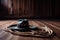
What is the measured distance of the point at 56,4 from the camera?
7668mm

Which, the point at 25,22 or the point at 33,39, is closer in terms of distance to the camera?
the point at 33,39

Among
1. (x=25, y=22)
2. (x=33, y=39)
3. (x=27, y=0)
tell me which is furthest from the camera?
(x=27, y=0)

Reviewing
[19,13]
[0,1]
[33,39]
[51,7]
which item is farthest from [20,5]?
[33,39]

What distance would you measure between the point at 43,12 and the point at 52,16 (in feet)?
2.00

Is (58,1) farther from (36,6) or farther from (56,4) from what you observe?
(36,6)

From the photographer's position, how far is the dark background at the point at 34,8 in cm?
767

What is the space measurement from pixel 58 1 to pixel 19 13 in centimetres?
217

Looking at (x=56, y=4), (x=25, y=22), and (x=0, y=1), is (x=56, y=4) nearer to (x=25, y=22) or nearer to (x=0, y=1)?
(x=0, y=1)

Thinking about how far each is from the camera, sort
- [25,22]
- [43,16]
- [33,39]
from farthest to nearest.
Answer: [43,16], [25,22], [33,39]

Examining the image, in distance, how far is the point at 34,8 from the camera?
25.6 feet

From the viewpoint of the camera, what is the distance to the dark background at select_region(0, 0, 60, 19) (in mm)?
7671

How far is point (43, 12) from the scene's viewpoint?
25.5 ft

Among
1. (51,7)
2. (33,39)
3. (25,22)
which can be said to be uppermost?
(51,7)

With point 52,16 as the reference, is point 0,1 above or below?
above
